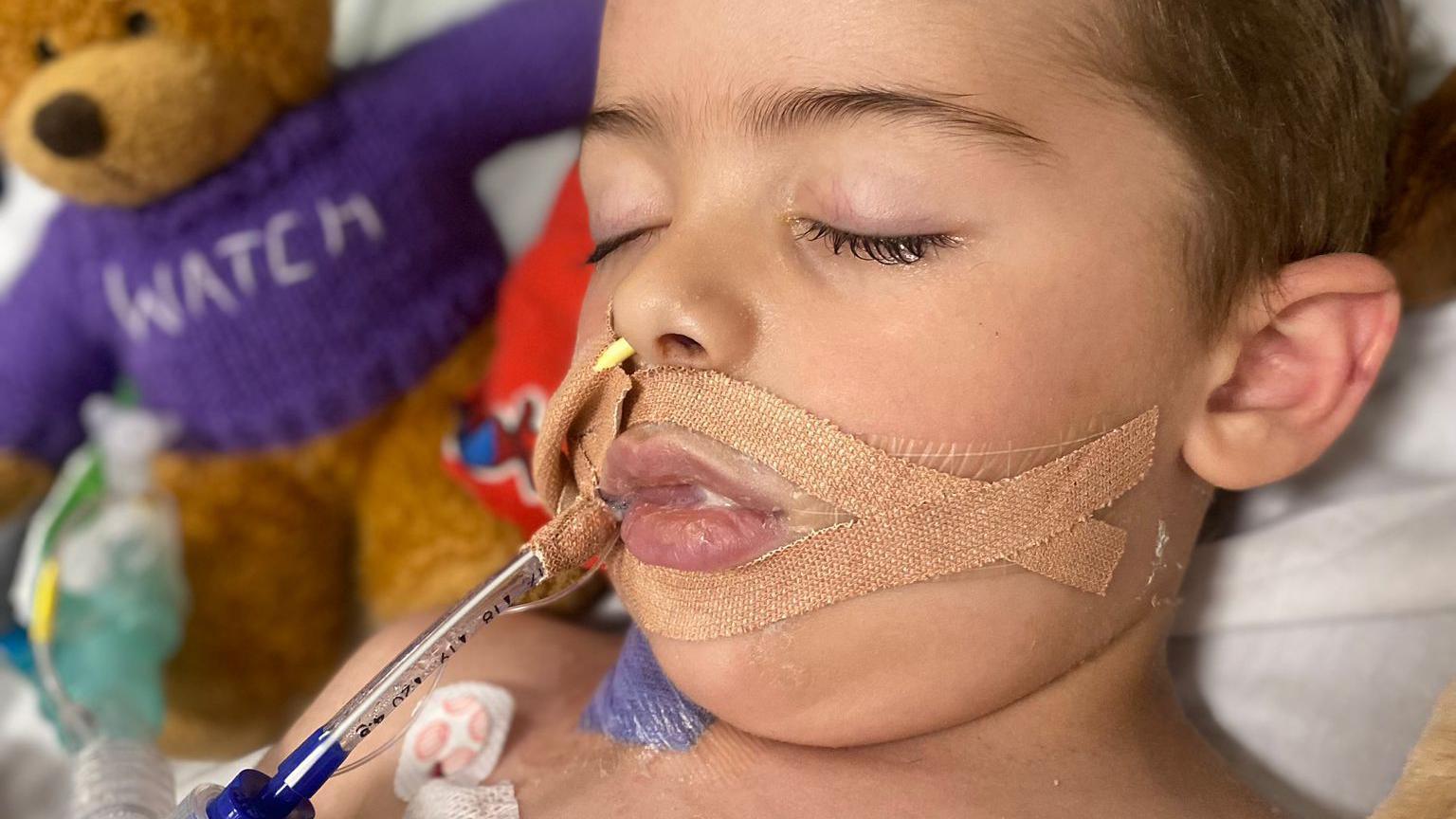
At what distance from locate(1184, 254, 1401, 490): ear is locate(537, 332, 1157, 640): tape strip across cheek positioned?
96 mm

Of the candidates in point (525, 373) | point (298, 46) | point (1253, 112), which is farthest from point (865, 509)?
point (298, 46)

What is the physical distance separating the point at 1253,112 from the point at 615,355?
0.53 metres

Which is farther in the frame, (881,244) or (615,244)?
(615,244)

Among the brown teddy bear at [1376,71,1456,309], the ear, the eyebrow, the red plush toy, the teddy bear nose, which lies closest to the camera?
the eyebrow

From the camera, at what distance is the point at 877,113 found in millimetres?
859

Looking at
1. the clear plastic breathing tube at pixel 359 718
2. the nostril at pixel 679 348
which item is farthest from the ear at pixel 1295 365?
the clear plastic breathing tube at pixel 359 718

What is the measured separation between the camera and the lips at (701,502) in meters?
0.87

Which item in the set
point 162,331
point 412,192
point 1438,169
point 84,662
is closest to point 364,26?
point 412,192

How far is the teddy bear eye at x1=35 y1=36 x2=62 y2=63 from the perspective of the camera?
1366 millimetres

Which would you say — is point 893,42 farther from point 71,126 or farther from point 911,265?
point 71,126

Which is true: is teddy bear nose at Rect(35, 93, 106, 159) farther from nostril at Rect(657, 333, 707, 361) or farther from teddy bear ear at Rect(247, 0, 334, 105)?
nostril at Rect(657, 333, 707, 361)

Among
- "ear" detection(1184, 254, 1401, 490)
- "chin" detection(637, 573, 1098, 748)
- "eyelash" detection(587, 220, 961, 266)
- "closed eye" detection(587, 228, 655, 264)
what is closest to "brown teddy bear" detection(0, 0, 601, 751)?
"closed eye" detection(587, 228, 655, 264)

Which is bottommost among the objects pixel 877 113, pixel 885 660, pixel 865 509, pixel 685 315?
pixel 885 660

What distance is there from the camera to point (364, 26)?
5.51 feet
